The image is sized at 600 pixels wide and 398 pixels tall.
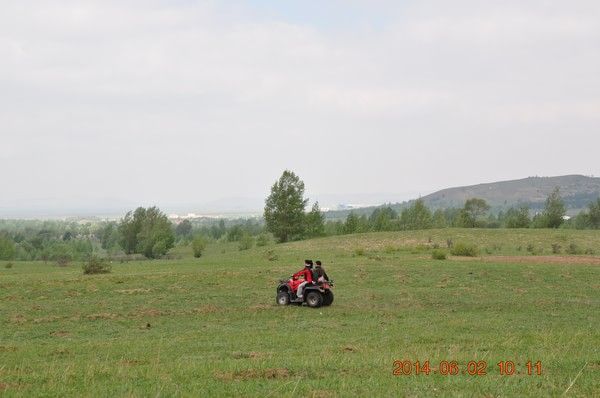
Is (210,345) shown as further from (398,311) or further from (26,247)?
(26,247)

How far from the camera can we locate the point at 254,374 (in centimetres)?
919

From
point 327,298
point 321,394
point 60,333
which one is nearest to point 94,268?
point 327,298

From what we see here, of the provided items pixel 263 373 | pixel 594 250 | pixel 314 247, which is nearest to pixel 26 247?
pixel 314 247

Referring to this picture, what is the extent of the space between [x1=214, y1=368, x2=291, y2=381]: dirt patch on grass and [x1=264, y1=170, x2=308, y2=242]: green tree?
75123 millimetres

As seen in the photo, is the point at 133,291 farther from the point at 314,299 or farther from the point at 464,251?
the point at 464,251

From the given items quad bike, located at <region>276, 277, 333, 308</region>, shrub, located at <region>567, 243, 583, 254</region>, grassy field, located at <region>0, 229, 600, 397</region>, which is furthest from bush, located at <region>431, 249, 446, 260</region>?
quad bike, located at <region>276, 277, 333, 308</region>

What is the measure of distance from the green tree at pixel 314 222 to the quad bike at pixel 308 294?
211ft

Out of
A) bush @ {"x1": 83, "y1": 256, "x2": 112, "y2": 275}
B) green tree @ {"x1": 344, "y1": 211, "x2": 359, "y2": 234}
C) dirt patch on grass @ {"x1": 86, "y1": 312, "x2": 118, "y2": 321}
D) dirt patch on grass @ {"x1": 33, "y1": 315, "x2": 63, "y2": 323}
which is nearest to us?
dirt patch on grass @ {"x1": 33, "y1": 315, "x2": 63, "y2": 323}

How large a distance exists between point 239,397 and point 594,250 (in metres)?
55.0

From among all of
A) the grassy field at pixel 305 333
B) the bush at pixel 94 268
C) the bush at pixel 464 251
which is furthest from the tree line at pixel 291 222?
the grassy field at pixel 305 333

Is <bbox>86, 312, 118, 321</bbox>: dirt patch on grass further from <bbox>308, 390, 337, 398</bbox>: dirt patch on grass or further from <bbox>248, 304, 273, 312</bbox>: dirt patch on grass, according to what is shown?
<bbox>308, 390, 337, 398</bbox>: dirt patch on grass
